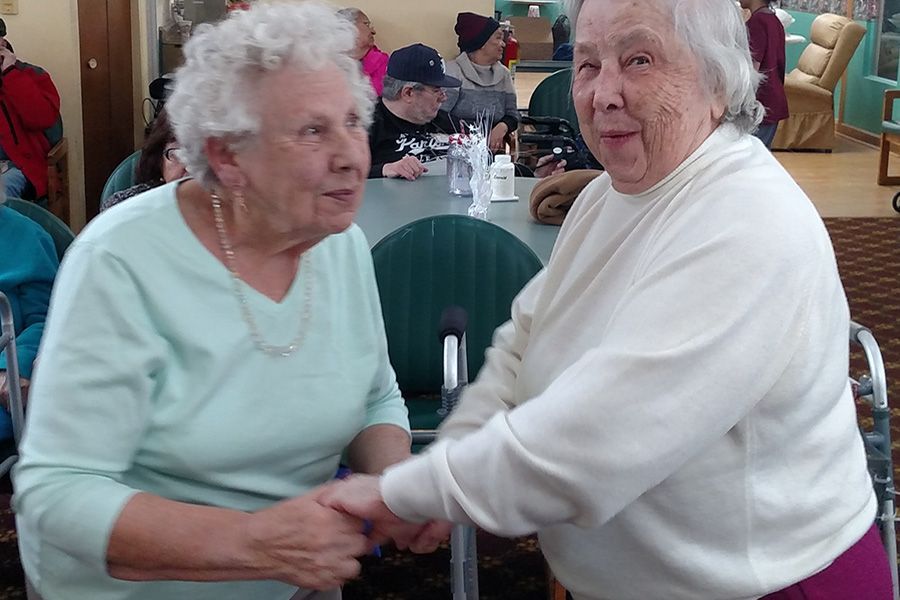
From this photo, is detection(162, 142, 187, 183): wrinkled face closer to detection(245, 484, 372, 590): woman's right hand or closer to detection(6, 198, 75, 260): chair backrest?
detection(6, 198, 75, 260): chair backrest

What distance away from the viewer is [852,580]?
130 centimetres

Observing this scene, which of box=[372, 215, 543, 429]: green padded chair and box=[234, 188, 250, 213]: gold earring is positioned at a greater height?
box=[234, 188, 250, 213]: gold earring

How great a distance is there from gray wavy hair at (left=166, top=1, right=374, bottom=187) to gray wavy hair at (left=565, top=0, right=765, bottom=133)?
0.44 metres

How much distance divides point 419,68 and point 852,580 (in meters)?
3.60

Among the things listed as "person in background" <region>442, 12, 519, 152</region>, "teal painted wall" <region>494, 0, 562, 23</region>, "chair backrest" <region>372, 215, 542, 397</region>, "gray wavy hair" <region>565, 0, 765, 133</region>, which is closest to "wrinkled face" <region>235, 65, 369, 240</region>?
"gray wavy hair" <region>565, 0, 765, 133</region>

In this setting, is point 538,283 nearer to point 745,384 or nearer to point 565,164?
point 745,384

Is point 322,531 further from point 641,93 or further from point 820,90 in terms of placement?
point 820,90

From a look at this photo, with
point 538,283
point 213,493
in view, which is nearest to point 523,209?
point 538,283

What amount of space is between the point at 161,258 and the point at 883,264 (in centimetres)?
548

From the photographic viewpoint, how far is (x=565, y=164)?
4.29 meters

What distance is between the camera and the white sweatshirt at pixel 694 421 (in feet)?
3.61

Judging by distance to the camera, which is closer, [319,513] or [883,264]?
[319,513]

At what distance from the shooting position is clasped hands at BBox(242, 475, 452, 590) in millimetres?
1312

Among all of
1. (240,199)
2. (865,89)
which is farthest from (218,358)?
(865,89)
